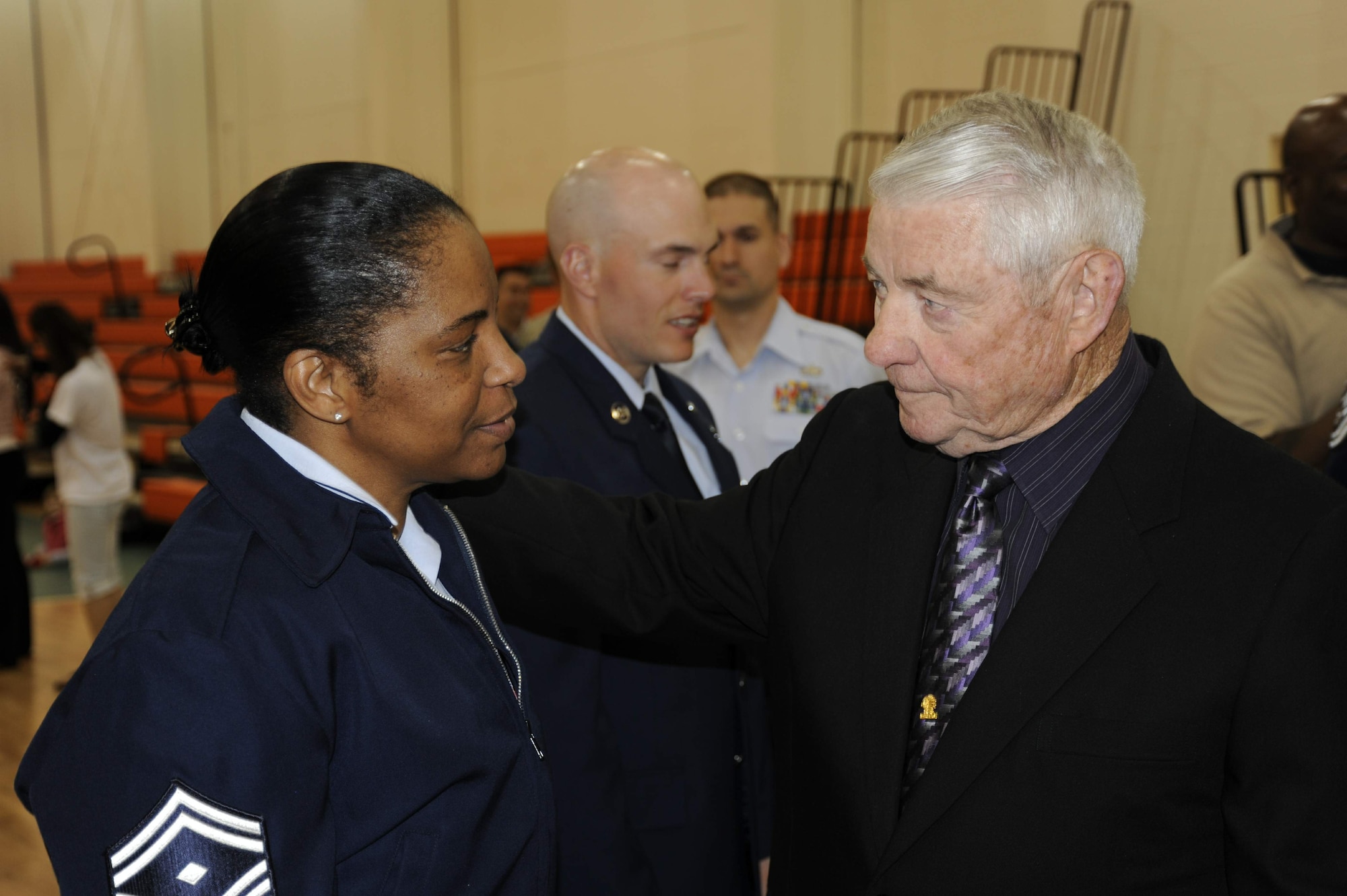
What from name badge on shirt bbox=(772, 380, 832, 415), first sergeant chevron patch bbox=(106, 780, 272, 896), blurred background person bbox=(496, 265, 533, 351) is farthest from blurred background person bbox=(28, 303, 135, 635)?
first sergeant chevron patch bbox=(106, 780, 272, 896)

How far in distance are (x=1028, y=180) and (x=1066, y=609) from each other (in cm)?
44

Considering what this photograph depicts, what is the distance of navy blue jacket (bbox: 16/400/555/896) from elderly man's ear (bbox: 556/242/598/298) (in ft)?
3.56

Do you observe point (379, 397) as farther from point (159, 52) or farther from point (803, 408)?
point (159, 52)

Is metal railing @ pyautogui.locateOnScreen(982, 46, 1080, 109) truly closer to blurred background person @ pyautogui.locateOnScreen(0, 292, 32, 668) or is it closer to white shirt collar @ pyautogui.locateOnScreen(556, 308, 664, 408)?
white shirt collar @ pyautogui.locateOnScreen(556, 308, 664, 408)

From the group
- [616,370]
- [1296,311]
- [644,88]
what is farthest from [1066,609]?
[644,88]

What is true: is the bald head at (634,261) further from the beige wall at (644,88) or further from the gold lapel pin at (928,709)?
the beige wall at (644,88)

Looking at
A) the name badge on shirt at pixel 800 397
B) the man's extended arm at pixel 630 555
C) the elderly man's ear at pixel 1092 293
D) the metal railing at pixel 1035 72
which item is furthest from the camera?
the metal railing at pixel 1035 72

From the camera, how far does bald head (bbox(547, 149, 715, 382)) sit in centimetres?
219

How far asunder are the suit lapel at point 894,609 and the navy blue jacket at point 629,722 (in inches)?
25.6

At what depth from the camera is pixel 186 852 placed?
0.91 metres

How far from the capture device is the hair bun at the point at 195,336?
3.84ft

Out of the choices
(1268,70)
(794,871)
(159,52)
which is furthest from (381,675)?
(159,52)

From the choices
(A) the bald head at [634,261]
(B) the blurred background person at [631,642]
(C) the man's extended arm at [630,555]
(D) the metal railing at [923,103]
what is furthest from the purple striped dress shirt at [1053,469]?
(D) the metal railing at [923,103]

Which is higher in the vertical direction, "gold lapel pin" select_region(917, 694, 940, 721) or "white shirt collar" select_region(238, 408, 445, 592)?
"white shirt collar" select_region(238, 408, 445, 592)
